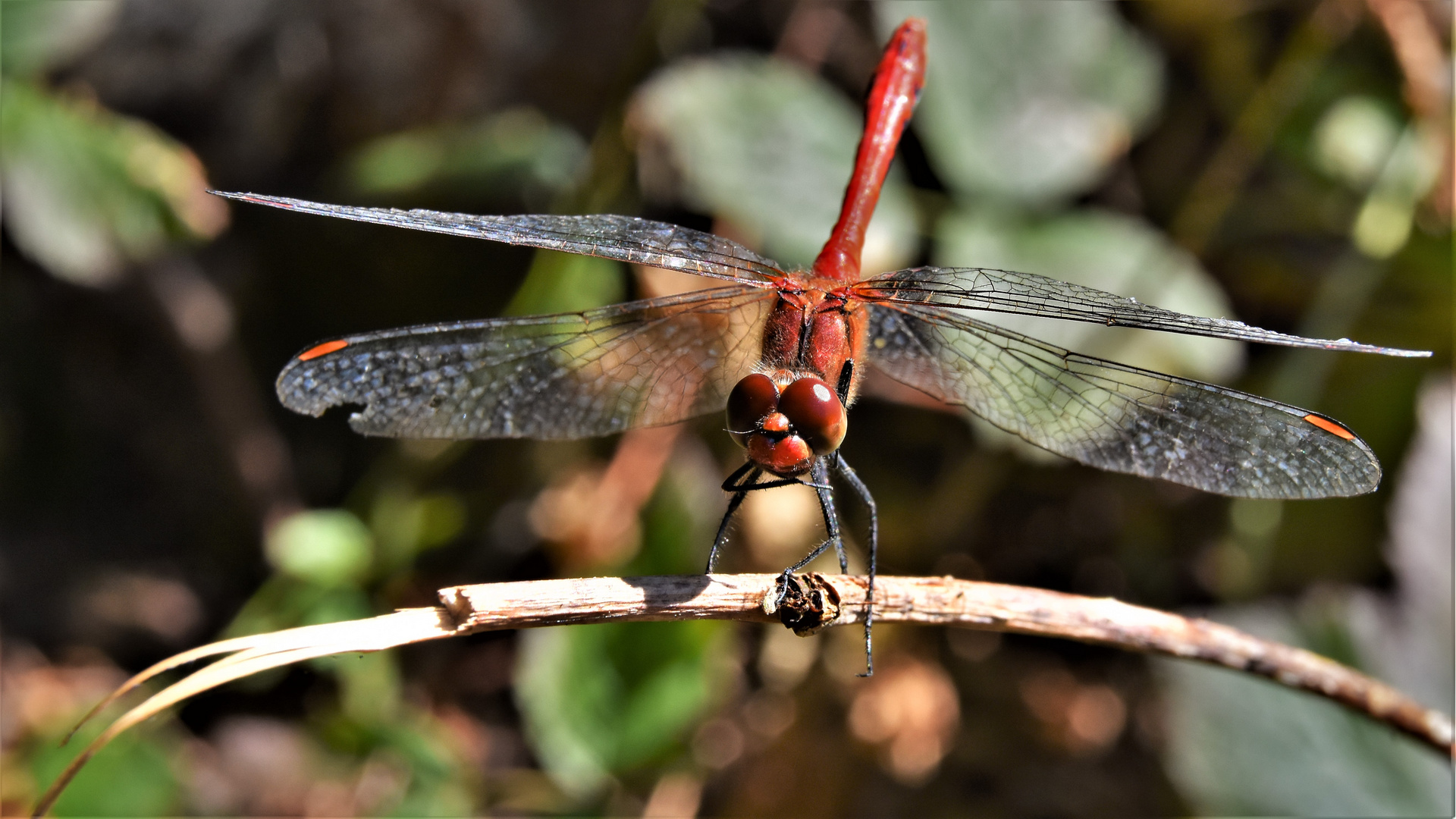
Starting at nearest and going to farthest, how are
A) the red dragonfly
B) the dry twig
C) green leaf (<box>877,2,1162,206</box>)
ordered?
the dry twig
the red dragonfly
green leaf (<box>877,2,1162,206</box>)

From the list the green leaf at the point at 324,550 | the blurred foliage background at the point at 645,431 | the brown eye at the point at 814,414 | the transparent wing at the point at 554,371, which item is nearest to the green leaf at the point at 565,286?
the blurred foliage background at the point at 645,431

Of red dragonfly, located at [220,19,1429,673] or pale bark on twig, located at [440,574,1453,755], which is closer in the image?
pale bark on twig, located at [440,574,1453,755]

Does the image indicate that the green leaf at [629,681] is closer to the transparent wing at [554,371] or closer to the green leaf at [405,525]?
the green leaf at [405,525]

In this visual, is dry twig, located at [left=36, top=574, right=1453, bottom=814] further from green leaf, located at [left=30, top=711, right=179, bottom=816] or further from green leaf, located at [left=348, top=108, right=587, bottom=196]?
green leaf, located at [left=348, top=108, right=587, bottom=196]

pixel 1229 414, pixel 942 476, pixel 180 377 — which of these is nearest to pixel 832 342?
pixel 1229 414

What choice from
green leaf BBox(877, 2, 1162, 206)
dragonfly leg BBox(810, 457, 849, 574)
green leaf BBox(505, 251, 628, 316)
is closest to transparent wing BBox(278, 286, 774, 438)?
dragonfly leg BBox(810, 457, 849, 574)

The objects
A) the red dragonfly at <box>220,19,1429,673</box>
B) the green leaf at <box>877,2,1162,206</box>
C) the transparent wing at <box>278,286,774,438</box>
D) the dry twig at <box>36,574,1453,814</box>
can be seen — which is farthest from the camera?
the green leaf at <box>877,2,1162,206</box>

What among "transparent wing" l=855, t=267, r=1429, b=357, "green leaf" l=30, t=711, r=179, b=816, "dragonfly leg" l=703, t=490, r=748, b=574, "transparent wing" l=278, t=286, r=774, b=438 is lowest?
"green leaf" l=30, t=711, r=179, b=816
